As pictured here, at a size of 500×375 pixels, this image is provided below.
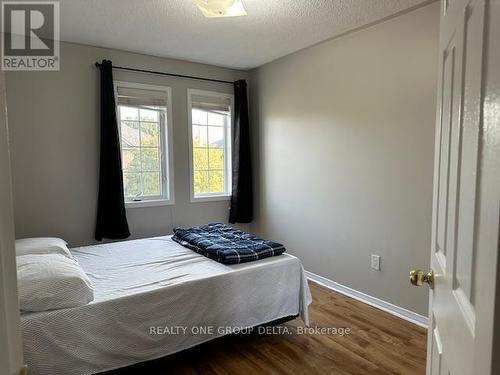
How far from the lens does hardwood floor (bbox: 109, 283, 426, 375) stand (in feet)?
6.89

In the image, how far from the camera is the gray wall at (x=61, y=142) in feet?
10.0

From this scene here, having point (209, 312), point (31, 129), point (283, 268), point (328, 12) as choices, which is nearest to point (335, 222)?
point (283, 268)

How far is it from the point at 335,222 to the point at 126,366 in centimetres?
222

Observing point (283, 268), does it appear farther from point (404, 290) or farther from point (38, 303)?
point (38, 303)

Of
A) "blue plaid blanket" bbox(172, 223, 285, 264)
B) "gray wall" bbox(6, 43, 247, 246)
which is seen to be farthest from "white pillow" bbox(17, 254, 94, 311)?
"gray wall" bbox(6, 43, 247, 246)

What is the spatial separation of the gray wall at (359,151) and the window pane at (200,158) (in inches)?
30.8

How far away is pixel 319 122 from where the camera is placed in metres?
3.42

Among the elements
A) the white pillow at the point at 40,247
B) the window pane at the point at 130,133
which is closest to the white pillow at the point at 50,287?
the white pillow at the point at 40,247

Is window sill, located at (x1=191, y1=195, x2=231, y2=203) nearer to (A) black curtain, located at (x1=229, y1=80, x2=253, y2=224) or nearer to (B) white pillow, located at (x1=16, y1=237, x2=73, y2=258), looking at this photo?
(A) black curtain, located at (x1=229, y1=80, x2=253, y2=224)

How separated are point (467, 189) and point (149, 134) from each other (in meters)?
3.52

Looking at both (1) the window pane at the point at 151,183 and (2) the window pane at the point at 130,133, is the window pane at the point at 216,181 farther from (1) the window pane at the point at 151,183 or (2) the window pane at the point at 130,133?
(2) the window pane at the point at 130,133

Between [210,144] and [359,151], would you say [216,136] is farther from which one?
[359,151]

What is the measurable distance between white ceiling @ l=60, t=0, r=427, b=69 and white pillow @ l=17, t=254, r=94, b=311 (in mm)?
1868

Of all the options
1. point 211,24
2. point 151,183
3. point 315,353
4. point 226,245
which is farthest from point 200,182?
point 315,353
